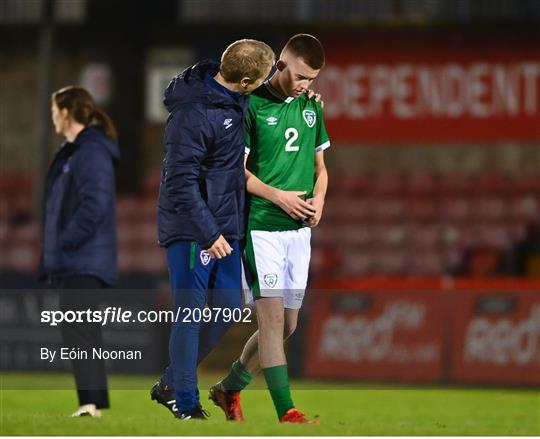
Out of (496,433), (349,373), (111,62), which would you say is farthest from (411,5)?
(496,433)

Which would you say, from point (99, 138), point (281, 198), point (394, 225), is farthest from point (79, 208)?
point (394, 225)

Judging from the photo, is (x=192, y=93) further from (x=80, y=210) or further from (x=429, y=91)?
(x=429, y=91)

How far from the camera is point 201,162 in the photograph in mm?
5598

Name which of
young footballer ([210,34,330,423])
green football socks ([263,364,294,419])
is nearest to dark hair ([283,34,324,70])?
young footballer ([210,34,330,423])

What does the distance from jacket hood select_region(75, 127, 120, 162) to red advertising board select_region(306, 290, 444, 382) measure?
521 cm

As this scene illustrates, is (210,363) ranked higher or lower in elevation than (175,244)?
lower

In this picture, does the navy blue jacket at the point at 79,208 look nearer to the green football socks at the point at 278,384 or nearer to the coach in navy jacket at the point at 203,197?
the coach in navy jacket at the point at 203,197

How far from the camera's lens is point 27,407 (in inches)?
349

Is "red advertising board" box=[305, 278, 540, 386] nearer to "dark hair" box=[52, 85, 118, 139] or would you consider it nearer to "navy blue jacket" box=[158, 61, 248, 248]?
"dark hair" box=[52, 85, 118, 139]

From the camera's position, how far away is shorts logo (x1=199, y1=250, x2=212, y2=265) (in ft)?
18.4

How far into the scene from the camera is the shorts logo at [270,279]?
19.3ft

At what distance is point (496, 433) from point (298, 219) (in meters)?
1.65

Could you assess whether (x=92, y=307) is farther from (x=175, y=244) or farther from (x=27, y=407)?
(x=27, y=407)

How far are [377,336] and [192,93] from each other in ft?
21.4
